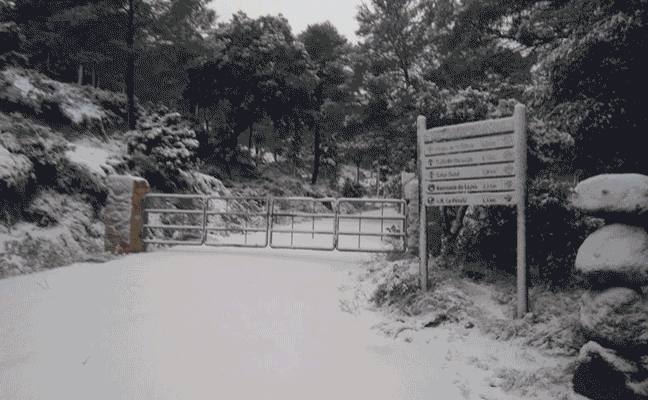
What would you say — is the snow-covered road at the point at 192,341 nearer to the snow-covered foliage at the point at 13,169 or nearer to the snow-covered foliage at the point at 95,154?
the snow-covered foliage at the point at 13,169

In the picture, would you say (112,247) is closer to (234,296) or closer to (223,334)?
(234,296)

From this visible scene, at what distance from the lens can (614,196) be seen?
367 cm

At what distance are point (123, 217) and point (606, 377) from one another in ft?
29.6

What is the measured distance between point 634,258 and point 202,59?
74.3ft

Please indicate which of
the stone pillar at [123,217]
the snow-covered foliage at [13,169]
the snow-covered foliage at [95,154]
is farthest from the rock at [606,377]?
the snow-covered foliage at [95,154]

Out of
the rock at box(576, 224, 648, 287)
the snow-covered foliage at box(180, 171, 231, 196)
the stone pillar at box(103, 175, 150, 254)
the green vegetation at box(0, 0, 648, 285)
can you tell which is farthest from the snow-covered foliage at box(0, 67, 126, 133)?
the rock at box(576, 224, 648, 287)

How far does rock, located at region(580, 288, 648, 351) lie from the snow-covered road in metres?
1.42

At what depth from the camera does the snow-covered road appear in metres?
3.54

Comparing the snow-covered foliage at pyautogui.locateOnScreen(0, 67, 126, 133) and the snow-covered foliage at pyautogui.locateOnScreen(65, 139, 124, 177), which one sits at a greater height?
the snow-covered foliage at pyautogui.locateOnScreen(0, 67, 126, 133)

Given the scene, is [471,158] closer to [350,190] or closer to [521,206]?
[521,206]

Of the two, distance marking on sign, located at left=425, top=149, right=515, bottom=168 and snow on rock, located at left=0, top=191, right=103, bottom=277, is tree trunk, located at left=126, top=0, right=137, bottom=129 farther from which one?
distance marking on sign, located at left=425, top=149, right=515, bottom=168

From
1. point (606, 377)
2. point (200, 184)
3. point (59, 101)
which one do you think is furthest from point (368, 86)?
point (606, 377)

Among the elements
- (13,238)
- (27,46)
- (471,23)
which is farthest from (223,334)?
(27,46)

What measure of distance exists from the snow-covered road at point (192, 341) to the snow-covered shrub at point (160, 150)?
24.6 feet
